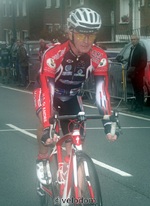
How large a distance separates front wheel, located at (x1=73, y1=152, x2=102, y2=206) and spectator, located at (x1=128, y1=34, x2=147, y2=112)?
515 inches

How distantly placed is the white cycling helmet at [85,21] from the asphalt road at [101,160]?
8.00 feet

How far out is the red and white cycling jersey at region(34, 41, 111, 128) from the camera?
6.31 metres

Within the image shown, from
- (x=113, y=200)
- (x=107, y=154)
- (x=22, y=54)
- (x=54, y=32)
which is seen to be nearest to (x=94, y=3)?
(x=54, y=32)

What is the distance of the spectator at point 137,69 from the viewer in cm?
1869

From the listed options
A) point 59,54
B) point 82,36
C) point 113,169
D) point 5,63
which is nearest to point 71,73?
point 59,54

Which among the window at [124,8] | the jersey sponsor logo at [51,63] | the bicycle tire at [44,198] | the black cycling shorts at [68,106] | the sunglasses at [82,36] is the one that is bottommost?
the bicycle tire at [44,198]

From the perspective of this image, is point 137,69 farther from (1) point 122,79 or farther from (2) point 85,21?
(2) point 85,21

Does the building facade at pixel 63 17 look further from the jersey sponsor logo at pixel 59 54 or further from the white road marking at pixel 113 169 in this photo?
the jersey sponsor logo at pixel 59 54

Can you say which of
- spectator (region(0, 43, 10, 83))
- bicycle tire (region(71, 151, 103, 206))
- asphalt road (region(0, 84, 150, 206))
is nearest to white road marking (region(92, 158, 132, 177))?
asphalt road (region(0, 84, 150, 206))

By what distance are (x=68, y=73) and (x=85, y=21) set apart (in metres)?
0.60

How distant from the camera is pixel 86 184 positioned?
5.58 m

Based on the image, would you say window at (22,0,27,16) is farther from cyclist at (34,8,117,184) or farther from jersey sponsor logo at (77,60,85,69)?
jersey sponsor logo at (77,60,85,69)

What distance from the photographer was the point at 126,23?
47.7m

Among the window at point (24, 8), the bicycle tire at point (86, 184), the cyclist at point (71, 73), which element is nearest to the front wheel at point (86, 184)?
the bicycle tire at point (86, 184)
